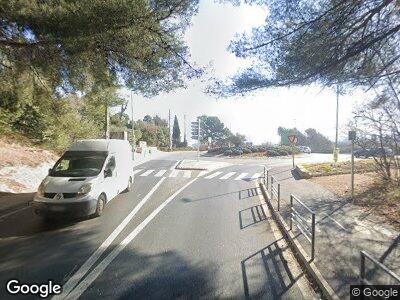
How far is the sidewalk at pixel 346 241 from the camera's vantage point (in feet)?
19.1

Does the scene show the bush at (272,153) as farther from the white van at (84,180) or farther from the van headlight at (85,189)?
the van headlight at (85,189)

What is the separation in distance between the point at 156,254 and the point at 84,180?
12.5 feet

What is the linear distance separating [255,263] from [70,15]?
7.26 m

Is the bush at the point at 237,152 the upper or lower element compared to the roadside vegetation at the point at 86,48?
lower

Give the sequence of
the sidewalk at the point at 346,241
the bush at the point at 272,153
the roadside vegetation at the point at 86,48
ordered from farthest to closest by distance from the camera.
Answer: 1. the bush at the point at 272,153
2. the roadside vegetation at the point at 86,48
3. the sidewalk at the point at 346,241

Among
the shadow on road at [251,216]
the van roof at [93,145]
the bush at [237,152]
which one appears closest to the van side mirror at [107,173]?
the van roof at [93,145]

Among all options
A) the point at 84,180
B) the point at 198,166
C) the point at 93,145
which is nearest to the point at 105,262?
the point at 84,180

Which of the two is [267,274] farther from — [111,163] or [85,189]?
[111,163]

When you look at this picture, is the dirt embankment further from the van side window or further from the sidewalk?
the sidewalk

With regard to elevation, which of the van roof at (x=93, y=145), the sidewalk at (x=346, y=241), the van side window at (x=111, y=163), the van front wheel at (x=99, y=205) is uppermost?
the van roof at (x=93, y=145)

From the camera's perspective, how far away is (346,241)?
7.68 metres

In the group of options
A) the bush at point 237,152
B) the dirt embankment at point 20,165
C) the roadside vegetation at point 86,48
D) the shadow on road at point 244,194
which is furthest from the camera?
the bush at point 237,152

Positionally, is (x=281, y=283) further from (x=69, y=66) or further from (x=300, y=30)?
(x=69, y=66)

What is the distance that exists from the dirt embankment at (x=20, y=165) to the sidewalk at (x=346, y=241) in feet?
36.1
